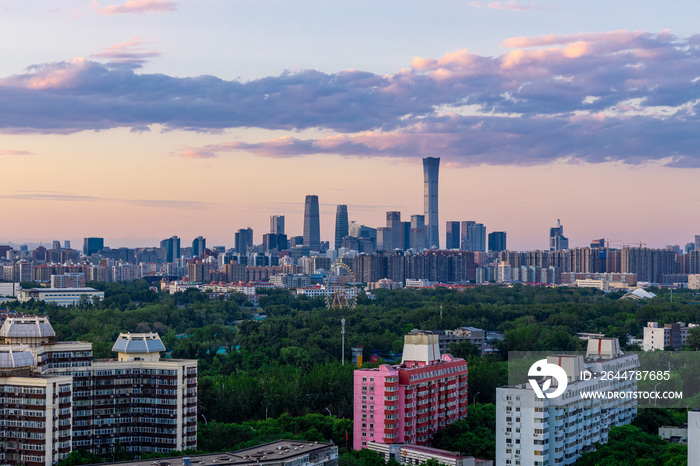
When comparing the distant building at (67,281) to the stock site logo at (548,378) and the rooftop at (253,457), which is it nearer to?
the stock site logo at (548,378)

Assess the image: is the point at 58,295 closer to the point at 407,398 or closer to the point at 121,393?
the point at 121,393

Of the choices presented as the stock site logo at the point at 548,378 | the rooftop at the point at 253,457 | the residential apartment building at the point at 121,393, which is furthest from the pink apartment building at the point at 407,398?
the residential apartment building at the point at 121,393

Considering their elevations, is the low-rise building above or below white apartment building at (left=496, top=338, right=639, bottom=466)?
below

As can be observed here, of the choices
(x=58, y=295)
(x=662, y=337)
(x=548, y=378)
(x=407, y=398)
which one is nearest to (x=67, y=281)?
(x=58, y=295)

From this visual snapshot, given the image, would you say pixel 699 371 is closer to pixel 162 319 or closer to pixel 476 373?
pixel 476 373

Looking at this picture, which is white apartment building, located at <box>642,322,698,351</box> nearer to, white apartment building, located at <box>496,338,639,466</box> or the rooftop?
white apartment building, located at <box>496,338,639,466</box>

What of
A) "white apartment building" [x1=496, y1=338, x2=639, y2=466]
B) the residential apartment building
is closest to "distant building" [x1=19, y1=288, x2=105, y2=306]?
the residential apartment building
